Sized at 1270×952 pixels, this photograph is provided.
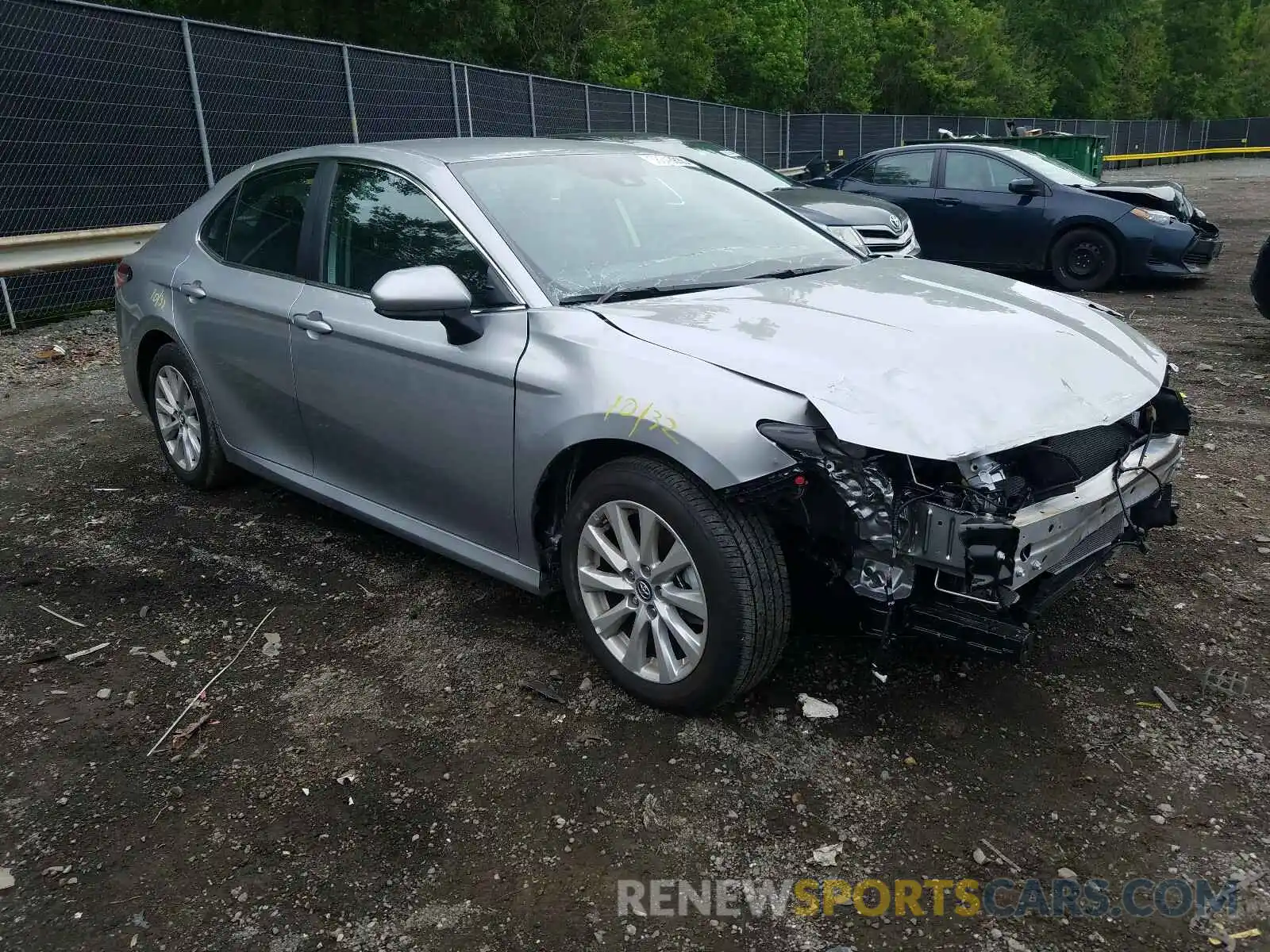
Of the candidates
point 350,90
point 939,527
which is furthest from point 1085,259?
point 939,527

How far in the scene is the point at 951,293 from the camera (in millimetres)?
3574

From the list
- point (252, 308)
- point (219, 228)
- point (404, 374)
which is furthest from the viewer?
point (219, 228)

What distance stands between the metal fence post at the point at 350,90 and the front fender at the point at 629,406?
9.54 m

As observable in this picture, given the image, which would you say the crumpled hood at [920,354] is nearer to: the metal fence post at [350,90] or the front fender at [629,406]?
the front fender at [629,406]

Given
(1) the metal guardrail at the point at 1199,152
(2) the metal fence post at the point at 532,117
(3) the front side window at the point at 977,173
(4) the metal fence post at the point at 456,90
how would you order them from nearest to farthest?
(3) the front side window at the point at 977,173 < (4) the metal fence post at the point at 456,90 < (2) the metal fence post at the point at 532,117 < (1) the metal guardrail at the point at 1199,152

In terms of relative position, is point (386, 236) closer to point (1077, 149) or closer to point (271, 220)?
point (271, 220)

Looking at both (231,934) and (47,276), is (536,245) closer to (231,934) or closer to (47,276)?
(231,934)

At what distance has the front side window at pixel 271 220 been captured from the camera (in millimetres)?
4195

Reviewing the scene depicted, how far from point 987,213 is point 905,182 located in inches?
43.9

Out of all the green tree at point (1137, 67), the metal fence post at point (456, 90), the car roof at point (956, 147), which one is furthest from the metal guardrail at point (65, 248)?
the green tree at point (1137, 67)

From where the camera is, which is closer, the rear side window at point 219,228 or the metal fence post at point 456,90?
the rear side window at point 219,228

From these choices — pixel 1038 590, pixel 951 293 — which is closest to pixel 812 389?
pixel 1038 590

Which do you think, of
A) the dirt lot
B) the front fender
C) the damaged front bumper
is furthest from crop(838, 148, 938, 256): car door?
the front fender

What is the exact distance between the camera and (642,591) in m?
3.04
